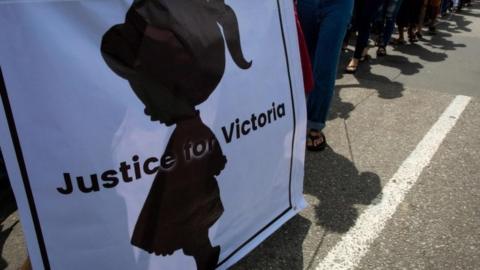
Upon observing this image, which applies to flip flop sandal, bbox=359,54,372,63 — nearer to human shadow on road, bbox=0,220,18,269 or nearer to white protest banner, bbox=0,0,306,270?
white protest banner, bbox=0,0,306,270

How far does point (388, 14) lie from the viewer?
5.69 m

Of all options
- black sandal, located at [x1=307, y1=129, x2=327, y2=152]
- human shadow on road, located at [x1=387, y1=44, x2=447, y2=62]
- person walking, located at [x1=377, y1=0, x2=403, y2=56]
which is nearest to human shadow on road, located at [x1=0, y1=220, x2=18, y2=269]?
black sandal, located at [x1=307, y1=129, x2=327, y2=152]

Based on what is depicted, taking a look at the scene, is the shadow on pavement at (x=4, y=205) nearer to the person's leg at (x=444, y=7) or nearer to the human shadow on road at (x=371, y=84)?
the human shadow on road at (x=371, y=84)

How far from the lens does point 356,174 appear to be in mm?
2963

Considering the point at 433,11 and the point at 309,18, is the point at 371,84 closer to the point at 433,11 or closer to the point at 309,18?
the point at 309,18

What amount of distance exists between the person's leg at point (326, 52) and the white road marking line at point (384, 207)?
70 centimetres

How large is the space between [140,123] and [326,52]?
1902mm

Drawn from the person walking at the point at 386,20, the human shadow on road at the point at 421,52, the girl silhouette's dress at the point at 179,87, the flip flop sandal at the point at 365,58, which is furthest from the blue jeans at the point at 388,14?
the girl silhouette's dress at the point at 179,87

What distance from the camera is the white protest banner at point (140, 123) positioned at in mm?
1283

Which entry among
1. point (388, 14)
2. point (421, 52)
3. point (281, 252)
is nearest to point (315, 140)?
point (281, 252)

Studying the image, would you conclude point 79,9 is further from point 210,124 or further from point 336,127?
point 336,127

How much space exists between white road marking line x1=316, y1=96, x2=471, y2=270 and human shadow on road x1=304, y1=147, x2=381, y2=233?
63 mm

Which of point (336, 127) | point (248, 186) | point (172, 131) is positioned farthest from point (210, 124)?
point (336, 127)

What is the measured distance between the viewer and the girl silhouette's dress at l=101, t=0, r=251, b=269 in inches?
56.9
